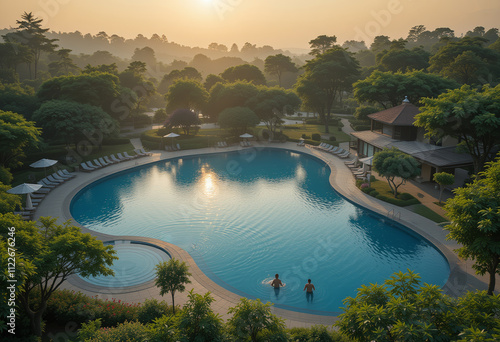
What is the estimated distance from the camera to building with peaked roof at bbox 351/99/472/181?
89.6 ft

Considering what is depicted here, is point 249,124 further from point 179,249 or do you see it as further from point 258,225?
point 179,249

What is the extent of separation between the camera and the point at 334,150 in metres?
41.7

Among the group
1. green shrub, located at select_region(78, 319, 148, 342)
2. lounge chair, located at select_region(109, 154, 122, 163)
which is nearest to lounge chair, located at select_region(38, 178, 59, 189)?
lounge chair, located at select_region(109, 154, 122, 163)

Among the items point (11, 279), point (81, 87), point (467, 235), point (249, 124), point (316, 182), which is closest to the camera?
point (11, 279)

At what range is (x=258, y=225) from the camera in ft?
76.8

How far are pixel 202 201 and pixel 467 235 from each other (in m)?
19.4

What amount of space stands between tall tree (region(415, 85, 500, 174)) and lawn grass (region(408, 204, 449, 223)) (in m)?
4.61

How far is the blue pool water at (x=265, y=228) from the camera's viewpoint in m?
17.2

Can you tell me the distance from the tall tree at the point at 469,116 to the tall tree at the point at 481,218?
891 cm

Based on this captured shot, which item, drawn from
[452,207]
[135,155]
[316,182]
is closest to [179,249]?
[452,207]

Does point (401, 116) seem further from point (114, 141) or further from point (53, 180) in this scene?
point (114, 141)

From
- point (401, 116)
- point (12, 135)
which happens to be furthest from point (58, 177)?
point (401, 116)

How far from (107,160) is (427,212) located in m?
32.0

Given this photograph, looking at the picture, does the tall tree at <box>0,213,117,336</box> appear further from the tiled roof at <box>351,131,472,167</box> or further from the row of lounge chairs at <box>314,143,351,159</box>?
the row of lounge chairs at <box>314,143,351,159</box>
